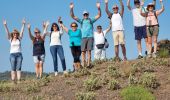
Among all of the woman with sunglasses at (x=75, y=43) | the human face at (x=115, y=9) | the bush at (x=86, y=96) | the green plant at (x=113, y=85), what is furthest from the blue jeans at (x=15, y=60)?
the bush at (x=86, y=96)

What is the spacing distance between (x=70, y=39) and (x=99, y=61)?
6.02 ft

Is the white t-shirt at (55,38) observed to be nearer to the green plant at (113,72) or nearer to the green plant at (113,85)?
the green plant at (113,72)

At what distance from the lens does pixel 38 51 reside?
19.7 m

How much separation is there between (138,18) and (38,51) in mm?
4010

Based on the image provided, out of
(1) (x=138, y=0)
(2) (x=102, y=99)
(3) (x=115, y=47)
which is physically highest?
(1) (x=138, y=0)

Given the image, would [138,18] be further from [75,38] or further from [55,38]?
[55,38]

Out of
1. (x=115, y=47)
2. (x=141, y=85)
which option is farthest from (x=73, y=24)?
(x=141, y=85)

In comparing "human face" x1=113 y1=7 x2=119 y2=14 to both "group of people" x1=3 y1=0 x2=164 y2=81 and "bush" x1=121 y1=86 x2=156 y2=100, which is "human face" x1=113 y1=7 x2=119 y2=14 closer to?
"group of people" x1=3 y1=0 x2=164 y2=81

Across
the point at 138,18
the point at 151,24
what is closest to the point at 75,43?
the point at 138,18

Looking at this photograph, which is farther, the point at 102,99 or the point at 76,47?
the point at 76,47

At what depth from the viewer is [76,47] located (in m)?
19.6

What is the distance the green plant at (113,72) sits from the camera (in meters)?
→ 17.2

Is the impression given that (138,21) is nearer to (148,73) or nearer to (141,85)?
(148,73)

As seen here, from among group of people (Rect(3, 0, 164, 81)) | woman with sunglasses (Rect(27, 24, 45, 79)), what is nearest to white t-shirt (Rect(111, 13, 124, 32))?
group of people (Rect(3, 0, 164, 81))
